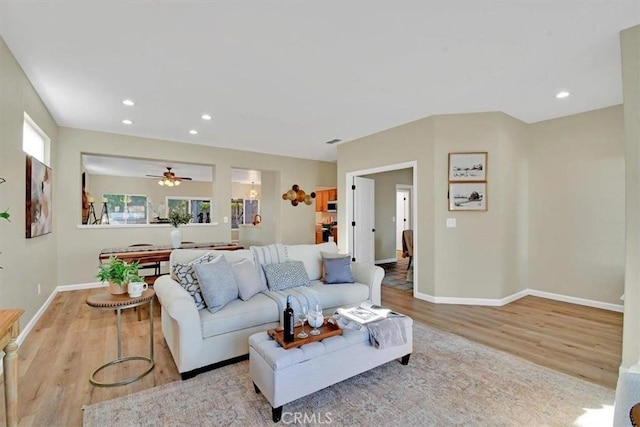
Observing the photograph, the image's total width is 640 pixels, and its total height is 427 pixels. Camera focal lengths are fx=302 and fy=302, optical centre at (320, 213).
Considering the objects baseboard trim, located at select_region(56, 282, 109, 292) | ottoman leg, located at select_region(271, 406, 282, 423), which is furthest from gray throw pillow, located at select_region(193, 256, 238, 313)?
baseboard trim, located at select_region(56, 282, 109, 292)

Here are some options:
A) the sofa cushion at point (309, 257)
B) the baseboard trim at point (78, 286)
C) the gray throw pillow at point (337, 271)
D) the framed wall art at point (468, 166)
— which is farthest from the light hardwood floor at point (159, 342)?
the framed wall art at point (468, 166)

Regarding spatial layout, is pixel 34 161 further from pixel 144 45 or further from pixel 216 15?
pixel 216 15

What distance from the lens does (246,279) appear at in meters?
2.86

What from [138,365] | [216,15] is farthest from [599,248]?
[138,365]

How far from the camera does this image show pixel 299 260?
3.54m

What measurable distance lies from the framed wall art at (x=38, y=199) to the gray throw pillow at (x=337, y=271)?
10.6 feet

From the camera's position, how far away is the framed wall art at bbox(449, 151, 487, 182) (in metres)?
4.17

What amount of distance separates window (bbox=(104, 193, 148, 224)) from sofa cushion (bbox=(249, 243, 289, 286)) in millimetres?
8811

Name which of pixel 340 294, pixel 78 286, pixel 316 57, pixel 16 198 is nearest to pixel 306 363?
pixel 340 294

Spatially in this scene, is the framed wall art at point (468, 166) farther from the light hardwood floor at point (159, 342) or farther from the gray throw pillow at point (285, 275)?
the gray throw pillow at point (285, 275)

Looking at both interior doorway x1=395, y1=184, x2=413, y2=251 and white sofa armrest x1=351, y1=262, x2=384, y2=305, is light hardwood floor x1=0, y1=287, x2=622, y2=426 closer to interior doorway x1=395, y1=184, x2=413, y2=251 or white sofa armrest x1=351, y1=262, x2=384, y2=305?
white sofa armrest x1=351, y1=262, x2=384, y2=305

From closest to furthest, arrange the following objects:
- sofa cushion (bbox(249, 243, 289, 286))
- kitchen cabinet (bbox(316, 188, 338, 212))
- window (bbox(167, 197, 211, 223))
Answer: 1. sofa cushion (bbox(249, 243, 289, 286))
2. kitchen cabinet (bbox(316, 188, 338, 212))
3. window (bbox(167, 197, 211, 223))

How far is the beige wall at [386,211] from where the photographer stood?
7512 mm

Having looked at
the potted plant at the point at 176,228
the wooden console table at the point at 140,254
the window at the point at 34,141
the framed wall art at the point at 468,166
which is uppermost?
the window at the point at 34,141
